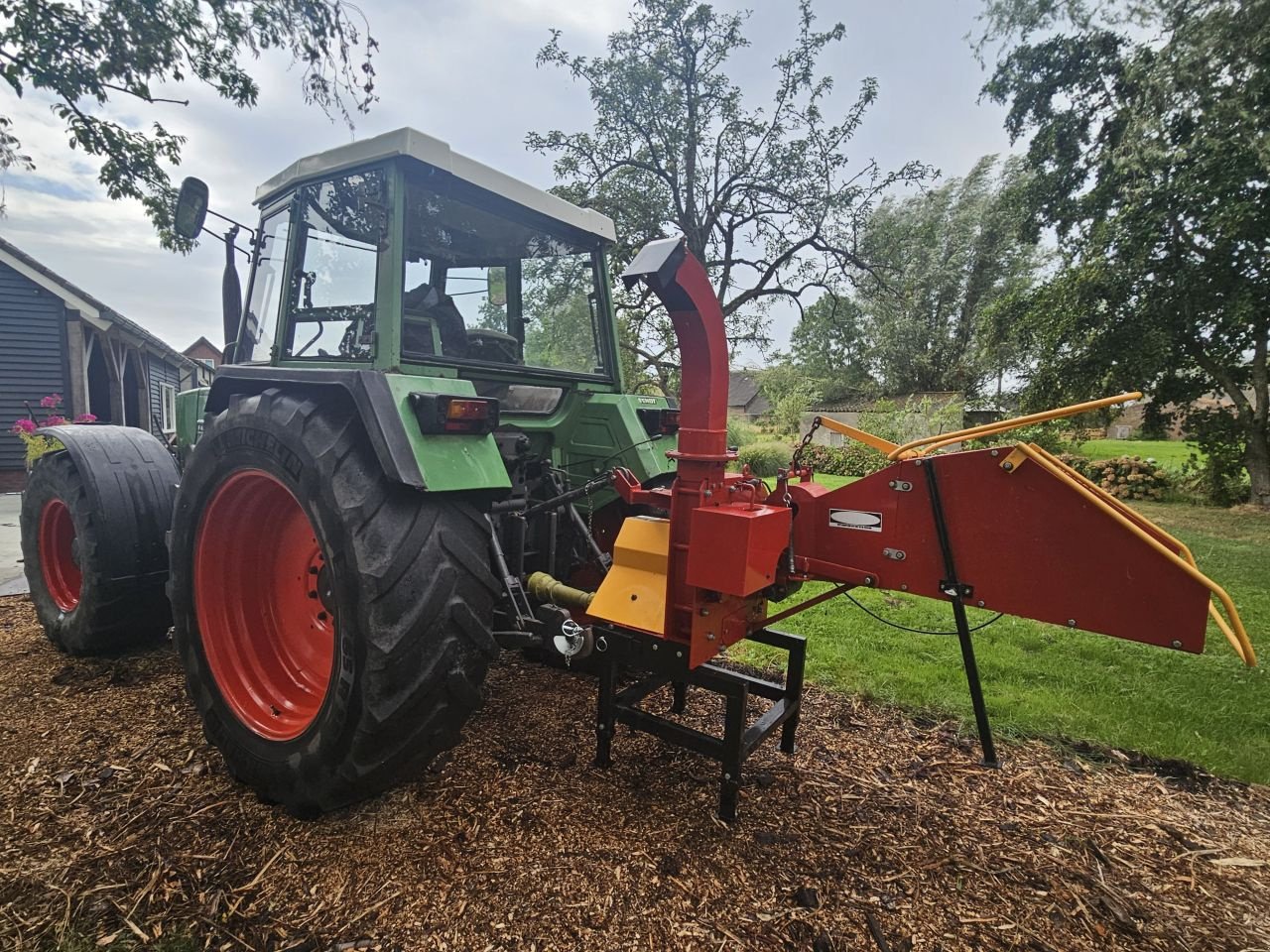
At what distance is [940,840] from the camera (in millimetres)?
2035

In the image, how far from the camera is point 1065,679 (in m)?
3.48

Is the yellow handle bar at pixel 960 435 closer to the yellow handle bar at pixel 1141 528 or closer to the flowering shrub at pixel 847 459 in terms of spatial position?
the yellow handle bar at pixel 1141 528

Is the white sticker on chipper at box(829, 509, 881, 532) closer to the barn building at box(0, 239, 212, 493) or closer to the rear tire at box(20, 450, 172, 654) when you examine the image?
the rear tire at box(20, 450, 172, 654)

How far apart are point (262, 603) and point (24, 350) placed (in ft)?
36.4

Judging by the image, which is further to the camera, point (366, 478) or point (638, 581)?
point (638, 581)

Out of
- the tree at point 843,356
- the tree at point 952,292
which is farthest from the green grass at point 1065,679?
the tree at point 843,356

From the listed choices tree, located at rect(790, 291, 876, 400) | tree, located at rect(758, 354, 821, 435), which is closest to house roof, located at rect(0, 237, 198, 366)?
tree, located at rect(758, 354, 821, 435)

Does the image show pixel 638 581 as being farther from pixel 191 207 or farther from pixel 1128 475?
pixel 1128 475

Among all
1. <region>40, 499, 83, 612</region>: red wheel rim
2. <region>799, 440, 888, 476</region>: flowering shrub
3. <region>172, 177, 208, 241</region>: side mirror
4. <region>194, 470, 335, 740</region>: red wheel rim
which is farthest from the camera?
<region>799, 440, 888, 476</region>: flowering shrub

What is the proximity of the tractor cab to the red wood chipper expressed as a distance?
95cm

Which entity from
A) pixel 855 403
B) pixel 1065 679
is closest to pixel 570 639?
pixel 1065 679

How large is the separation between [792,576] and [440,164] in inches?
70.6

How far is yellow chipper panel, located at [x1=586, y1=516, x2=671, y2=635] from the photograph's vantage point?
194 centimetres

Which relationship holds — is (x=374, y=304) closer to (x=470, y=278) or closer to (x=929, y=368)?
(x=470, y=278)
